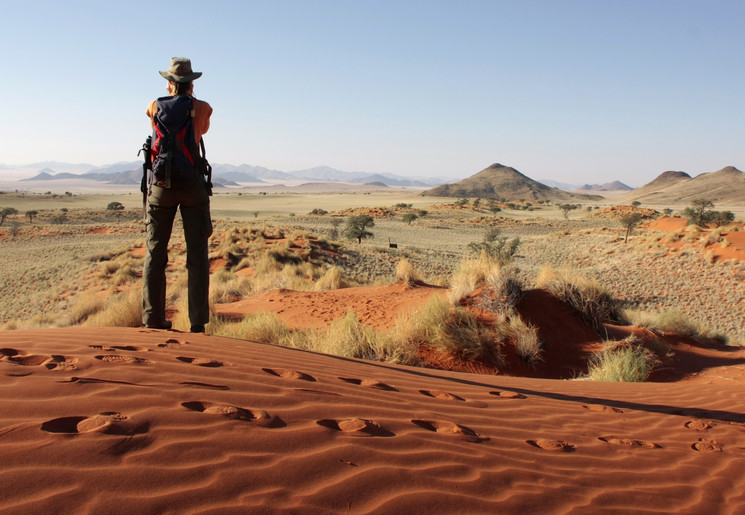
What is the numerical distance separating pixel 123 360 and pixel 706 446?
13.2ft

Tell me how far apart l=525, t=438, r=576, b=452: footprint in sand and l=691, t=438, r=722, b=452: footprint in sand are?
1.07 meters

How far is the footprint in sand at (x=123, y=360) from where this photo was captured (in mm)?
3236

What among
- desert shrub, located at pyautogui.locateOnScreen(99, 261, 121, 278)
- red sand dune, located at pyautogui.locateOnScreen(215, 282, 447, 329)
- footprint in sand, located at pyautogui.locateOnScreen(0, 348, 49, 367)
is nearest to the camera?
footprint in sand, located at pyautogui.locateOnScreen(0, 348, 49, 367)

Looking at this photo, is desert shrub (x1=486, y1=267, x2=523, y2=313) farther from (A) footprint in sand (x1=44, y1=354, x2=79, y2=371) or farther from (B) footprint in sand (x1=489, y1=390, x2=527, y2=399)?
(A) footprint in sand (x1=44, y1=354, x2=79, y2=371)

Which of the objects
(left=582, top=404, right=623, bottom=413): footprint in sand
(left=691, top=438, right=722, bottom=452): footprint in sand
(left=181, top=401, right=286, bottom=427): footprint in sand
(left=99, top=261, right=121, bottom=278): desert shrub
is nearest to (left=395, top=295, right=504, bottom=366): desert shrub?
(left=582, top=404, right=623, bottom=413): footprint in sand

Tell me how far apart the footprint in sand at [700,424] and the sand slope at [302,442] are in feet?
0.07

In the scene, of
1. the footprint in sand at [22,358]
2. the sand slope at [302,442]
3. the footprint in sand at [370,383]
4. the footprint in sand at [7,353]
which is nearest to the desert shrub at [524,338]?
the sand slope at [302,442]

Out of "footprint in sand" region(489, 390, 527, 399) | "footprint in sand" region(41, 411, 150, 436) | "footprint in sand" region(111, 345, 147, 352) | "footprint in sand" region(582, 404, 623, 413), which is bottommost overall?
"footprint in sand" region(582, 404, 623, 413)

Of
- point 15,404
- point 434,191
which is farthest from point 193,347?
point 434,191

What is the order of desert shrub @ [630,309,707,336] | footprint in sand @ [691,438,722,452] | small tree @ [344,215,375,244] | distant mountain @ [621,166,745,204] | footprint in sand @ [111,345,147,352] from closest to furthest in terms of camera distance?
footprint in sand @ [691,438,722,452] < footprint in sand @ [111,345,147,352] < desert shrub @ [630,309,707,336] < small tree @ [344,215,375,244] < distant mountain @ [621,166,745,204]

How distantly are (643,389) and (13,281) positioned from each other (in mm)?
18544

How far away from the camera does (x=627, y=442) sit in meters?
3.35

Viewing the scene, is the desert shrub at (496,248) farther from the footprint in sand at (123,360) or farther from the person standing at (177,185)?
the footprint in sand at (123,360)

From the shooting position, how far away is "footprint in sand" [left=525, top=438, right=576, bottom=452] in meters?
2.99
